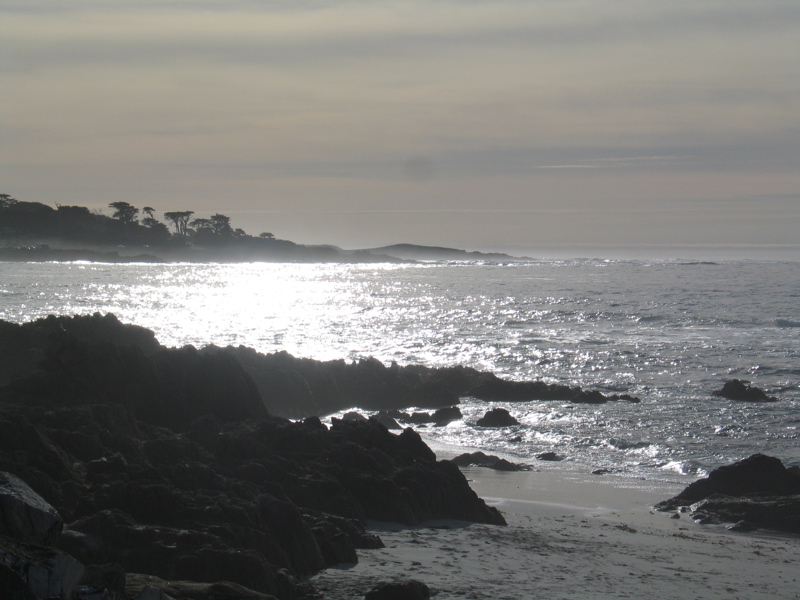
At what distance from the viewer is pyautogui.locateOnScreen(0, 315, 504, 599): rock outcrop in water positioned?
6855 millimetres

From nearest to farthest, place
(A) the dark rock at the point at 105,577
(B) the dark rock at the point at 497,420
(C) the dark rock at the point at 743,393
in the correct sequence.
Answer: (A) the dark rock at the point at 105,577, (B) the dark rock at the point at 497,420, (C) the dark rock at the point at 743,393

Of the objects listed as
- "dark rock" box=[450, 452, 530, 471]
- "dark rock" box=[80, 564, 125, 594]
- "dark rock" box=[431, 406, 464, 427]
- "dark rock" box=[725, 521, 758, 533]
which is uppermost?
"dark rock" box=[80, 564, 125, 594]

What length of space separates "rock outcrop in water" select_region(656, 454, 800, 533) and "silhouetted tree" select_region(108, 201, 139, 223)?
140595mm

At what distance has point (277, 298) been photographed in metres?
69.5

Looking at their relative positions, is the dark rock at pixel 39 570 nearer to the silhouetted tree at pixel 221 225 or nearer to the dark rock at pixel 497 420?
the dark rock at pixel 497 420

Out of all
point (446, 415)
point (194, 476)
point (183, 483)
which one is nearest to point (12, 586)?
point (183, 483)

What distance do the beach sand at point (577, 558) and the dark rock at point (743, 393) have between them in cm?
1107

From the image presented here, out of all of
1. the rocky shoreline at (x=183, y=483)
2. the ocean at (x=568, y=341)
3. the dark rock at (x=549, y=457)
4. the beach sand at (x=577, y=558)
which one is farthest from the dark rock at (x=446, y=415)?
the beach sand at (x=577, y=558)

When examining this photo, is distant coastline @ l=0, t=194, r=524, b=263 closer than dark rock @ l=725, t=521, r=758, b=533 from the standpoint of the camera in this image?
No

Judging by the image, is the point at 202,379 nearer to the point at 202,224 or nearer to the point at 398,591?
the point at 398,591

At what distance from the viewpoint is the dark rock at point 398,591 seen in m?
6.88

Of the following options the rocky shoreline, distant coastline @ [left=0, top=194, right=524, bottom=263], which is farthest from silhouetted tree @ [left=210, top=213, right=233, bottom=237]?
the rocky shoreline

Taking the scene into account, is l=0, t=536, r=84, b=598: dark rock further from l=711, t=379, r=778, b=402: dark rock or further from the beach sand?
l=711, t=379, r=778, b=402: dark rock

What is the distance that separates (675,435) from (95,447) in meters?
13.3
